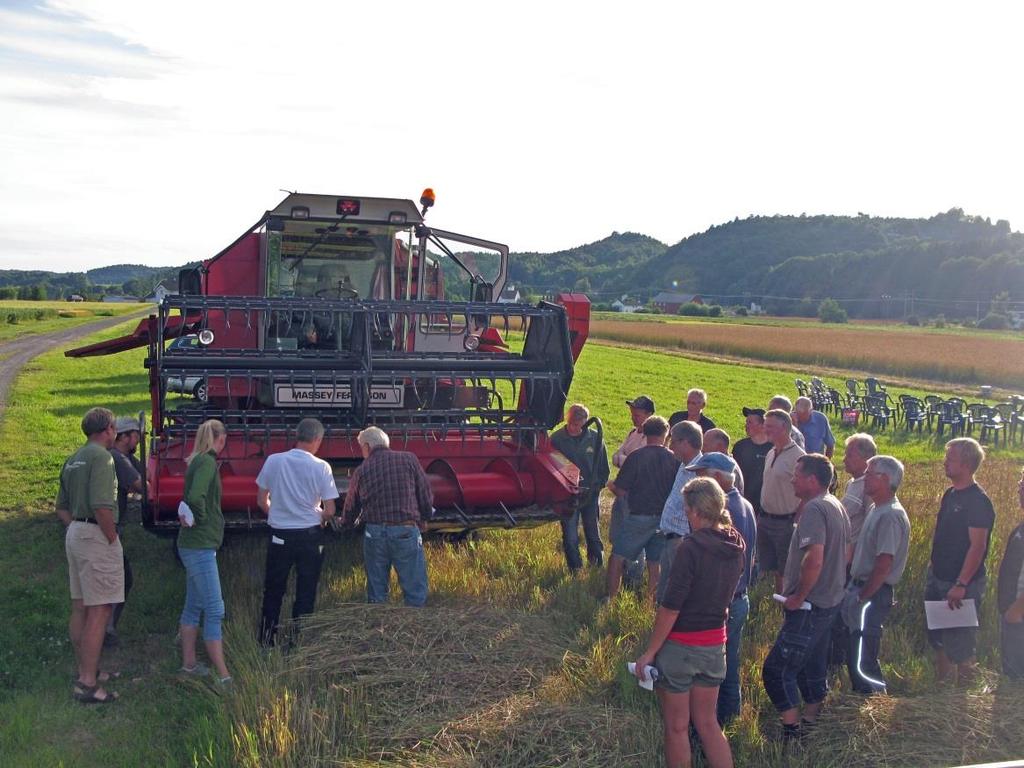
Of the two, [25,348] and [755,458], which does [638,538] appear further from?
[25,348]

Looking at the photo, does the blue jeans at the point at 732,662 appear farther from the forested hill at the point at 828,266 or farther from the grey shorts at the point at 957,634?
the forested hill at the point at 828,266

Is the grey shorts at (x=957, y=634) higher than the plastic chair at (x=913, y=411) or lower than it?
higher

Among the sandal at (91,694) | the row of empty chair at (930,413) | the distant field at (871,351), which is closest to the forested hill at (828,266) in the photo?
the distant field at (871,351)

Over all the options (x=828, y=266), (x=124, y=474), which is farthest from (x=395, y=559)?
(x=828, y=266)

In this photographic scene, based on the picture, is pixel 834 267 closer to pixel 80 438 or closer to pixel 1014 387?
pixel 1014 387

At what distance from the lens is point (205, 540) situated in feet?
18.7

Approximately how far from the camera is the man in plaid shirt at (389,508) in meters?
6.08

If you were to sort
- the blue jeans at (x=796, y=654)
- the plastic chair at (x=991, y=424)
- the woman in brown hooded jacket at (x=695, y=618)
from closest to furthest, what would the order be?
the woman in brown hooded jacket at (x=695, y=618), the blue jeans at (x=796, y=654), the plastic chair at (x=991, y=424)

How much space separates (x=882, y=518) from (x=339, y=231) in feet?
19.3

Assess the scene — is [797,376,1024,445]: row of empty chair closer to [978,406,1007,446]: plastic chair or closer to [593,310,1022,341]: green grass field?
[978,406,1007,446]: plastic chair

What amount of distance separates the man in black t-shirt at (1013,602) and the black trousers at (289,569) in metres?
4.20

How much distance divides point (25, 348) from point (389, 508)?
35.0m

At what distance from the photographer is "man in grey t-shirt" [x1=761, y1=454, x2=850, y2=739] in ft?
16.2

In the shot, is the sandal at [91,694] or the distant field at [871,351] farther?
the distant field at [871,351]
